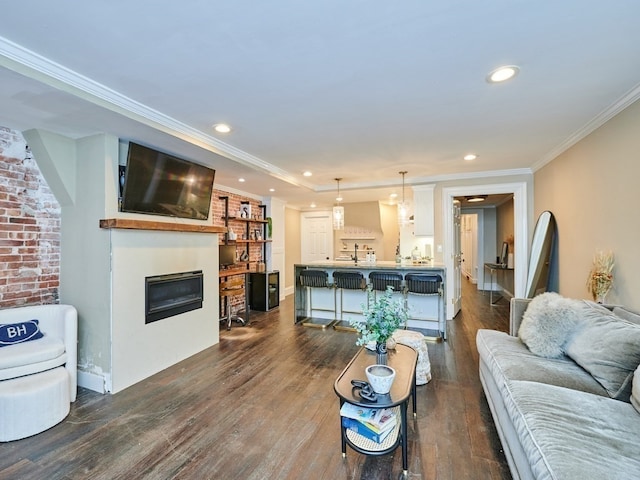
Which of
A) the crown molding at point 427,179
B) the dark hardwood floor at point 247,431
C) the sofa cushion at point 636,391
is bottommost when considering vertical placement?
the dark hardwood floor at point 247,431

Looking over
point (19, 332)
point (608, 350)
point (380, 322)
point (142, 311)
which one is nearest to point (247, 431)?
point (380, 322)

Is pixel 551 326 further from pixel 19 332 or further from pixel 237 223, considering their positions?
pixel 237 223

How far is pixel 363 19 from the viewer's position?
1.58 metres

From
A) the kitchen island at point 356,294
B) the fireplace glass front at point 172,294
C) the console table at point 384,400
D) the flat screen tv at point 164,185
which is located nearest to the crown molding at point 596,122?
the kitchen island at point 356,294

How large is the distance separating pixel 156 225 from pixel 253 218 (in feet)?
9.97

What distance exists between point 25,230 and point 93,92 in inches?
64.3

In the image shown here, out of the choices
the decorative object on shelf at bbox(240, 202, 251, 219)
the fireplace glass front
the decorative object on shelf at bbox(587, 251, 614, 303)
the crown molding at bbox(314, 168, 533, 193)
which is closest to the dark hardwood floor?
the fireplace glass front

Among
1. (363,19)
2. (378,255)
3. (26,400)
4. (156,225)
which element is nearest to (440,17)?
(363,19)

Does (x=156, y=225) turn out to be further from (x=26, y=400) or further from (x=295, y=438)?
(x=295, y=438)

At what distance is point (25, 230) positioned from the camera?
286cm

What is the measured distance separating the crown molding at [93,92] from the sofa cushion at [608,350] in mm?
3723

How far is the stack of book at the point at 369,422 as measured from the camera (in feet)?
6.01

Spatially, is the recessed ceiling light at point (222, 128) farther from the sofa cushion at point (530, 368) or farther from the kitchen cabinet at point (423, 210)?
the kitchen cabinet at point (423, 210)

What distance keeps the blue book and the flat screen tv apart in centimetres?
279
